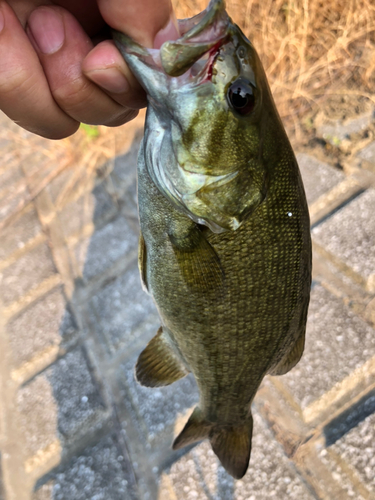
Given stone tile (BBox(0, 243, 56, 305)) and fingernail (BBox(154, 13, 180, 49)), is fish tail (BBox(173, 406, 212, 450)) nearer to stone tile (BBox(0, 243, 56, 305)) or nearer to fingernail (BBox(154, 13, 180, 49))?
fingernail (BBox(154, 13, 180, 49))

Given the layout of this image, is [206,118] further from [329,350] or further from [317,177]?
[317,177]

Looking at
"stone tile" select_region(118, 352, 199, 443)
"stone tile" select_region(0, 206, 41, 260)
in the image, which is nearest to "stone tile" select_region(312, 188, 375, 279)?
"stone tile" select_region(118, 352, 199, 443)

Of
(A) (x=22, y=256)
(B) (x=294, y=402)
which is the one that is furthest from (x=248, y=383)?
(A) (x=22, y=256)

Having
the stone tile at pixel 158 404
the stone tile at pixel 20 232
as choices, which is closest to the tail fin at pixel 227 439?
the stone tile at pixel 158 404

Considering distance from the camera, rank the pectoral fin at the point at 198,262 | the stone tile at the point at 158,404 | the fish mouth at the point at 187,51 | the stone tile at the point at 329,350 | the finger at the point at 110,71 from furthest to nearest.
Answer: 1. the stone tile at the point at 158,404
2. the stone tile at the point at 329,350
3. the pectoral fin at the point at 198,262
4. the finger at the point at 110,71
5. the fish mouth at the point at 187,51

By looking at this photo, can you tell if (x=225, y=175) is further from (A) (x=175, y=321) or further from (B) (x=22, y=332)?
(B) (x=22, y=332)

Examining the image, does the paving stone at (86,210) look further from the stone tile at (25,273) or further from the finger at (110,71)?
the finger at (110,71)
